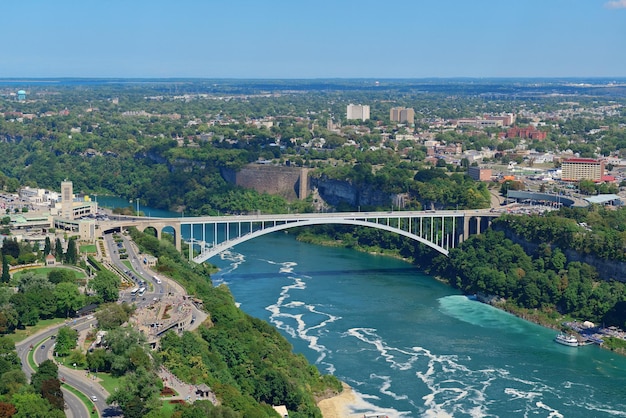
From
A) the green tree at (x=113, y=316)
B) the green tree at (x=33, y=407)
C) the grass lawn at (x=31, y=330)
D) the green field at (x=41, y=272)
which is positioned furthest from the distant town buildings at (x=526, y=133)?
the green tree at (x=33, y=407)

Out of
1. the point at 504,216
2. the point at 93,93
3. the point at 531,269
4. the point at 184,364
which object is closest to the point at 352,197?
the point at 504,216

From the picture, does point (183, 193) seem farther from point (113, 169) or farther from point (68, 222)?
point (68, 222)

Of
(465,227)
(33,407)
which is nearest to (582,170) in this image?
(465,227)

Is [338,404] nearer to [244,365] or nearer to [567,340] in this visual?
[244,365]

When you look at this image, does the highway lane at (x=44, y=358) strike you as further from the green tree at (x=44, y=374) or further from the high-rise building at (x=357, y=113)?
the high-rise building at (x=357, y=113)

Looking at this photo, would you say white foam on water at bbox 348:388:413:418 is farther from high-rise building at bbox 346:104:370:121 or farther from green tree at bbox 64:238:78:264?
high-rise building at bbox 346:104:370:121

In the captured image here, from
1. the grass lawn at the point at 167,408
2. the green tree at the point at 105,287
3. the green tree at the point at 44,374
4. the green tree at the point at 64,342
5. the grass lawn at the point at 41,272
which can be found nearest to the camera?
the grass lawn at the point at 167,408
